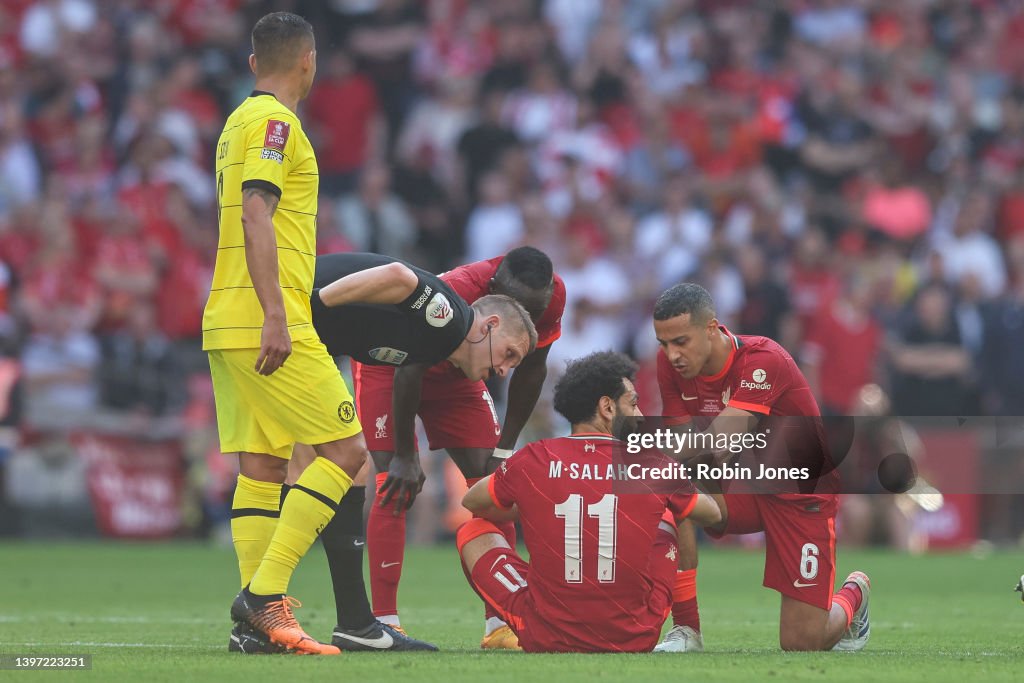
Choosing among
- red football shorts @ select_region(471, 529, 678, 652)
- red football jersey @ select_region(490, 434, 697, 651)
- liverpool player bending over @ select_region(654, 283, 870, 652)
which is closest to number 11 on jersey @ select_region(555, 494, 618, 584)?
red football jersey @ select_region(490, 434, 697, 651)

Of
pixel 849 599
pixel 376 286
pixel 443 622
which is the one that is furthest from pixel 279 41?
pixel 849 599

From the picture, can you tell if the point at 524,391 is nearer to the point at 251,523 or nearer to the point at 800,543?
the point at 800,543

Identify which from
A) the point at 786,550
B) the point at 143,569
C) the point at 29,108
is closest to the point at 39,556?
the point at 143,569

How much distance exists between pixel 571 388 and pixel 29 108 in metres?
13.1

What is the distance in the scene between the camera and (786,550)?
26.7ft

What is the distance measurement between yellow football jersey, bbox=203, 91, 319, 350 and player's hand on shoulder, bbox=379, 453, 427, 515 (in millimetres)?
978

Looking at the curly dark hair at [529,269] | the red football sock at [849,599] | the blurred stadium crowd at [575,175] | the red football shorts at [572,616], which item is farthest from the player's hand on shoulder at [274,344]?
the blurred stadium crowd at [575,175]

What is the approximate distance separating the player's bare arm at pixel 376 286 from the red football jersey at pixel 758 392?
1.52m

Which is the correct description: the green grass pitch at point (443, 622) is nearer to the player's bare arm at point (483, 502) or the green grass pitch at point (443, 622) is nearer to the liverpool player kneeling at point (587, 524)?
the liverpool player kneeling at point (587, 524)

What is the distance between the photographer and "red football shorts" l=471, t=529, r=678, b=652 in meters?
7.04

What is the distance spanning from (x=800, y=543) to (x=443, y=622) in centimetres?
233

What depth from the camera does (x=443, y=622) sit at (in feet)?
31.1

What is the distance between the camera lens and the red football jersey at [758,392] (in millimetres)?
7809

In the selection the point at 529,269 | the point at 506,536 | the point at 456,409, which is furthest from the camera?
the point at 456,409
